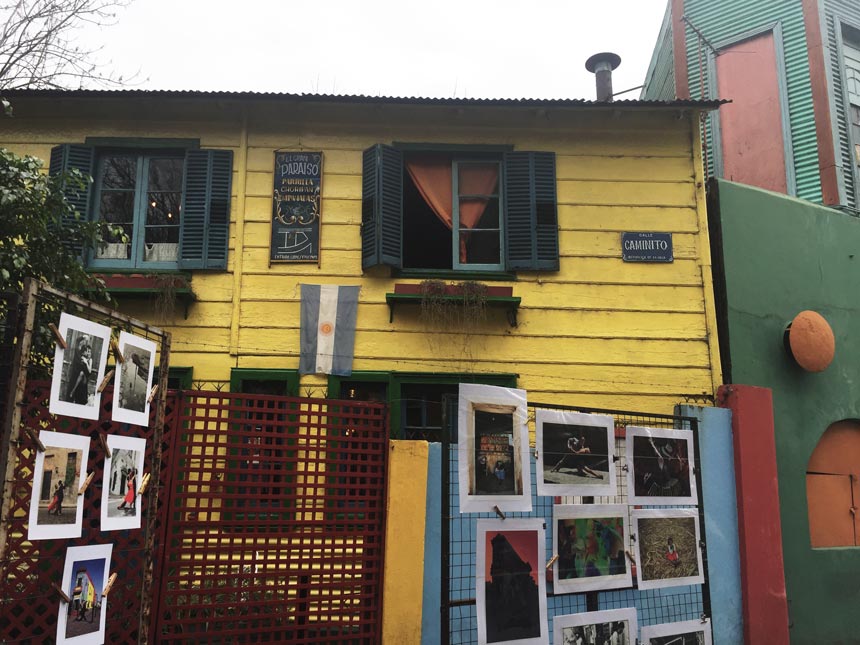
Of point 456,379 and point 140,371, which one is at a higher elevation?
point 456,379

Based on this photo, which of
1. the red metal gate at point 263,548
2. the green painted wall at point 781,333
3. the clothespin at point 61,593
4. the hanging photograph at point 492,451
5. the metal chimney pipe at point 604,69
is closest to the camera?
the clothespin at point 61,593

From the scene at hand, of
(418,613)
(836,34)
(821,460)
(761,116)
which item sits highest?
(836,34)

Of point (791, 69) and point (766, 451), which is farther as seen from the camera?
point (791, 69)

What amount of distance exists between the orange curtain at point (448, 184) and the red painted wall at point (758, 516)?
Result: 362 centimetres

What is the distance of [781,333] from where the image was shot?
332 inches

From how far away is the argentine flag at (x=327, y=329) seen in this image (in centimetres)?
786

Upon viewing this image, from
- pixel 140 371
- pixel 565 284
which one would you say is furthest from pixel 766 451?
pixel 140 371

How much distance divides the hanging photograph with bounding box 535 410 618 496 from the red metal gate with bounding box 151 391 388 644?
152cm

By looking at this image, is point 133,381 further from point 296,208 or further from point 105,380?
point 296,208

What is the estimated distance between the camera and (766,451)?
24.6 feet

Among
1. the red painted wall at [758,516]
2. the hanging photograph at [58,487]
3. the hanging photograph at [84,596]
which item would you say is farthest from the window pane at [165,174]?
the red painted wall at [758,516]

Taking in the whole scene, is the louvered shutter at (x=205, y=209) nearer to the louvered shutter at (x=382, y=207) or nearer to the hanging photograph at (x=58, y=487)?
the louvered shutter at (x=382, y=207)

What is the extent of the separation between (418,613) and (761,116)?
10.3m

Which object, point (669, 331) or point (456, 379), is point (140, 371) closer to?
point (456, 379)
